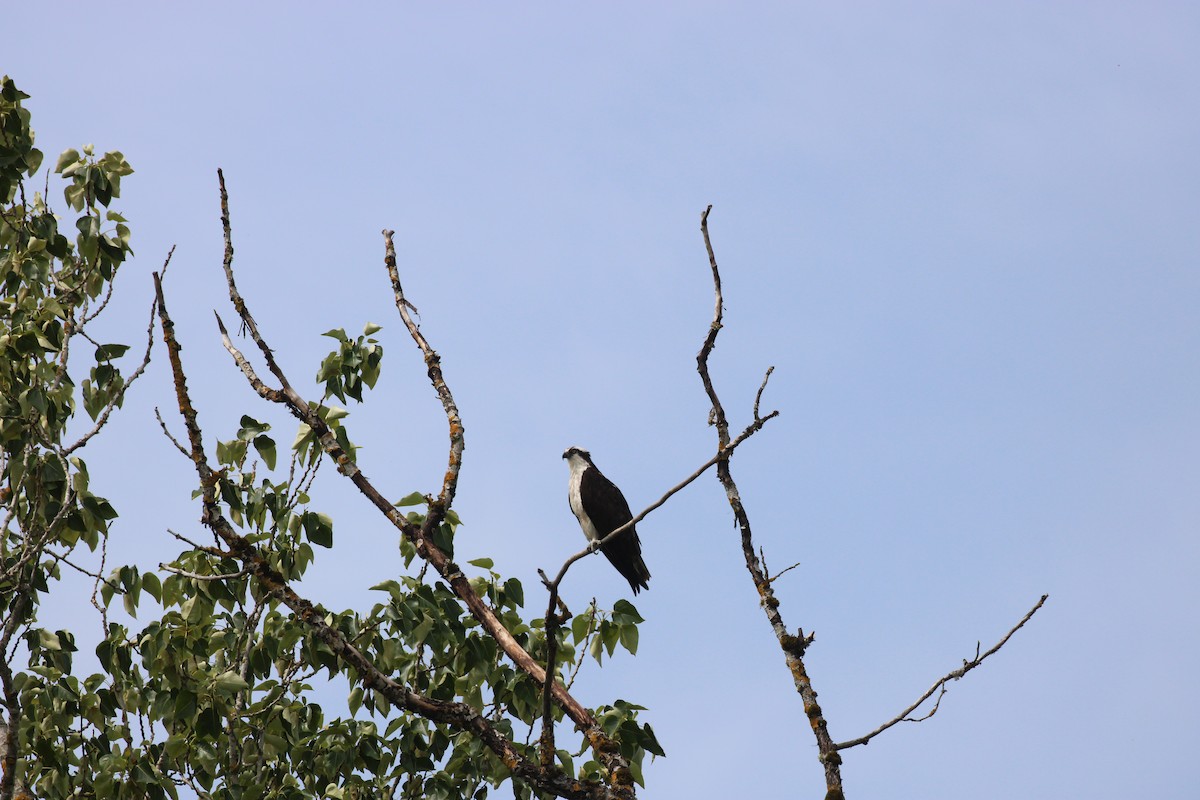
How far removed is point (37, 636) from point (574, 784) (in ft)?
11.0

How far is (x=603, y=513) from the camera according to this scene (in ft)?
40.3

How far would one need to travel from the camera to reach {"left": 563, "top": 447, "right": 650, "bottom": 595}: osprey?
11.5m

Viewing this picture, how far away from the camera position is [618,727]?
18.2 feet

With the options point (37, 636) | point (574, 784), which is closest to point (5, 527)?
point (37, 636)

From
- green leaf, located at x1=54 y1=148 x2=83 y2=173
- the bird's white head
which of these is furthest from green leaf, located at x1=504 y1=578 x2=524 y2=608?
the bird's white head

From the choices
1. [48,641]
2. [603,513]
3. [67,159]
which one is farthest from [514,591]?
[603,513]

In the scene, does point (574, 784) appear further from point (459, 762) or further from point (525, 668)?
point (459, 762)

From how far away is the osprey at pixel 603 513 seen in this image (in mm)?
11453

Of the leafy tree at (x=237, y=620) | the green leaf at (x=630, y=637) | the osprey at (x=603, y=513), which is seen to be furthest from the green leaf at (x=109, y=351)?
the osprey at (x=603, y=513)

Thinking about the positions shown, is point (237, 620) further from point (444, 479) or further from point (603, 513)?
point (603, 513)

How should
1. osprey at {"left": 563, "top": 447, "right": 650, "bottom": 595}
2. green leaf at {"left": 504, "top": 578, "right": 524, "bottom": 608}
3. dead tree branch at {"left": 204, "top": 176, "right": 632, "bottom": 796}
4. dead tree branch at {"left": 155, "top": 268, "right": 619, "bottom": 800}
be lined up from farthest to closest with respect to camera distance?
osprey at {"left": 563, "top": 447, "right": 650, "bottom": 595}
green leaf at {"left": 504, "top": 578, "right": 524, "bottom": 608}
dead tree branch at {"left": 204, "top": 176, "right": 632, "bottom": 796}
dead tree branch at {"left": 155, "top": 268, "right": 619, "bottom": 800}

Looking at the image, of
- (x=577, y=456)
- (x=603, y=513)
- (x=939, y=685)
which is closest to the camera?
(x=939, y=685)

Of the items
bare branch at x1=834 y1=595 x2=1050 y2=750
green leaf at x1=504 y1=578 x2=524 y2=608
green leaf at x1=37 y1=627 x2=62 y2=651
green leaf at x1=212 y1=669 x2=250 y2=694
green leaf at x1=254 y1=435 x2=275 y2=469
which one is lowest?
bare branch at x1=834 y1=595 x2=1050 y2=750

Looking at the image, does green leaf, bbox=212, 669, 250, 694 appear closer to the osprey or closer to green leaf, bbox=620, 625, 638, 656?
green leaf, bbox=620, 625, 638, 656
